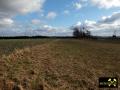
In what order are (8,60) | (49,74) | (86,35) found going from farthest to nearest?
(86,35) < (8,60) < (49,74)

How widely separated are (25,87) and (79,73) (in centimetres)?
484

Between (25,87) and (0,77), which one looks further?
(0,77)

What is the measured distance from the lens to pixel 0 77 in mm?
11406

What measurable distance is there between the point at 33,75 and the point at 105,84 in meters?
4.33

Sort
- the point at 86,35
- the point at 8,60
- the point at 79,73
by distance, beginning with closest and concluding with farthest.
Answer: the point at 79,73 → the point at 8,60 → the point at 86,35

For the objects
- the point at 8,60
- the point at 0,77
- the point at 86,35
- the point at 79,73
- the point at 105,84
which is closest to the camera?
the point at 105,84

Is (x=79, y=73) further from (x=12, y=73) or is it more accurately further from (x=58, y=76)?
(x=12, y=73)

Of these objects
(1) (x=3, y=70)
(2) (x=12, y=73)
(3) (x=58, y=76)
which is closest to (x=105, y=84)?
(3) (x=58, y=76)

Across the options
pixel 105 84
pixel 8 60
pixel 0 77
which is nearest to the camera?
pixel 105 84

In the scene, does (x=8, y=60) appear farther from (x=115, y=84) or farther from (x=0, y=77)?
(x=115, y=84)

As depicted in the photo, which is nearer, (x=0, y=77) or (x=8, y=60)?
(x=0, y=77)

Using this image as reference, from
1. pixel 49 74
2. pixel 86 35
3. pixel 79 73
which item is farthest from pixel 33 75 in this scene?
pixel 86 35

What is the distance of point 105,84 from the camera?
10.4 meters

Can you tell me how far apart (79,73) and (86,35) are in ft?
490
